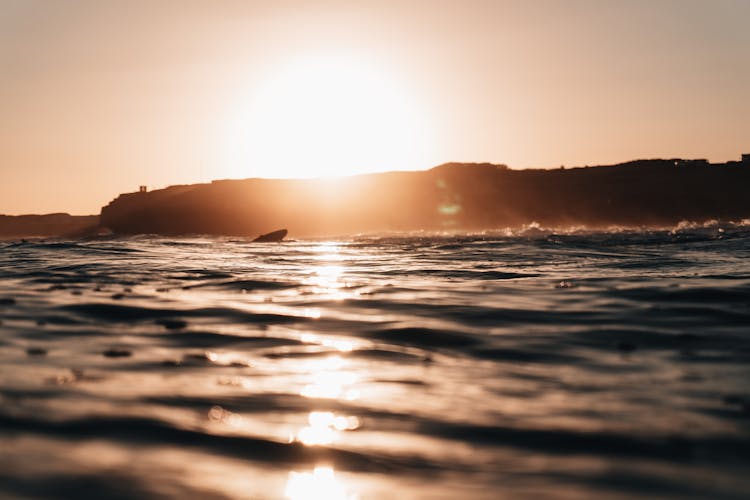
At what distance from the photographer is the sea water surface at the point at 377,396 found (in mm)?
2859

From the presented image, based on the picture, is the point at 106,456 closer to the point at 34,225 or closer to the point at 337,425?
the point at 337,425

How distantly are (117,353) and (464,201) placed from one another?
300 feet

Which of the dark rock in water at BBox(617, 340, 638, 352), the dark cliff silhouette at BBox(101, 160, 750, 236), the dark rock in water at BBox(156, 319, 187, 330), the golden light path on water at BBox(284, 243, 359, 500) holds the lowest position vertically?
the dark rock in water at BBox(617, 340, 638, 352)

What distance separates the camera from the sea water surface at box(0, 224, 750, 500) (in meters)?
2.86

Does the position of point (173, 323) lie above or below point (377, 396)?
above

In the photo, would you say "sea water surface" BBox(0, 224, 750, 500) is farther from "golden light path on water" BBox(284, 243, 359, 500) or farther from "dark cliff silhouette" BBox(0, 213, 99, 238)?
"dark cliff silhouette" BBox(0, 213, 99, 238)

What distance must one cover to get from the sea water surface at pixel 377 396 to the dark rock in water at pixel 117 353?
0.04m

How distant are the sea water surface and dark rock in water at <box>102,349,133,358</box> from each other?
0.04 metres

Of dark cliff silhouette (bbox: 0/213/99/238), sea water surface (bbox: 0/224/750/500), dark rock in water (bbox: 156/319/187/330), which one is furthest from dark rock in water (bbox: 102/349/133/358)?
dark cliff silhouette (bbox: 0/213/99/238)

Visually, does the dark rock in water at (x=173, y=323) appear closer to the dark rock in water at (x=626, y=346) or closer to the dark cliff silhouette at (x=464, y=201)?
the dark rock in water at (x=626, y=346)

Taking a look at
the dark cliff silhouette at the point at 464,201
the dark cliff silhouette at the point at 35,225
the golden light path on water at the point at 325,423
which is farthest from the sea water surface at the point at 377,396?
the dark cliff silhouette at the point at 35,225

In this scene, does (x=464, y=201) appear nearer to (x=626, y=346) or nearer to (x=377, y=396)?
(x=626, y=346)

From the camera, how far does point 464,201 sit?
95.4 meters

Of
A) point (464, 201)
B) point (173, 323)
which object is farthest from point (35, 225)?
point (173, 323)
